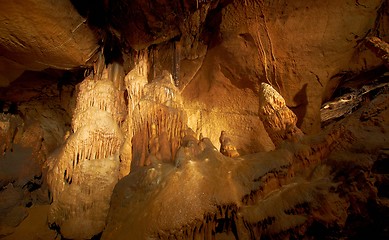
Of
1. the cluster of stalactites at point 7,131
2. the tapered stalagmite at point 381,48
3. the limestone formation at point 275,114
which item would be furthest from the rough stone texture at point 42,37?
the tapered stalagmite at point 381,48

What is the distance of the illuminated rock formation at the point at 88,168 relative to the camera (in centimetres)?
471

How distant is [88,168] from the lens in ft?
16.4

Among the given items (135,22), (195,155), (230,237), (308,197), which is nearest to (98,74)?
(135,22)

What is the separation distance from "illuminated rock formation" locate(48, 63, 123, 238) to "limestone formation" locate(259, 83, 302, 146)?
9.98 feet

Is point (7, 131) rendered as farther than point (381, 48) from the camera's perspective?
Yes

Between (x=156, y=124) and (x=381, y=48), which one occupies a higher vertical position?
(x=381, y=48)

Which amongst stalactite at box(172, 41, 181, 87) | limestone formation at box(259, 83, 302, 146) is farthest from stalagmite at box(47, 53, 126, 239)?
limestone formation at box(259, 83, 302, 146)

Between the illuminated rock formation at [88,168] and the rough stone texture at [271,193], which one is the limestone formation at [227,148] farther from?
the illuminated rock formation at [88,168]

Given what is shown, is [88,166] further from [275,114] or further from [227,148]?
[275,114]

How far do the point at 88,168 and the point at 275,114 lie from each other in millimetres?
3688

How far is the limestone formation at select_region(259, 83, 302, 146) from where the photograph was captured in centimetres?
417

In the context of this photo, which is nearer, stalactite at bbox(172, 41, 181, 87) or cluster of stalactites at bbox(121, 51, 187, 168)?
cluster of stalactites at bbox(121, 51, 187, 168)

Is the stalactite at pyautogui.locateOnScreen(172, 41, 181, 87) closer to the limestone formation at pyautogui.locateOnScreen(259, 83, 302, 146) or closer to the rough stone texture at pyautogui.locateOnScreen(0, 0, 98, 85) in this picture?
the rough stone texture at pyautogui.locateOnScreen(0, 0, 98, 85)

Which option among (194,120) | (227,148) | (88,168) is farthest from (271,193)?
(88,168)
